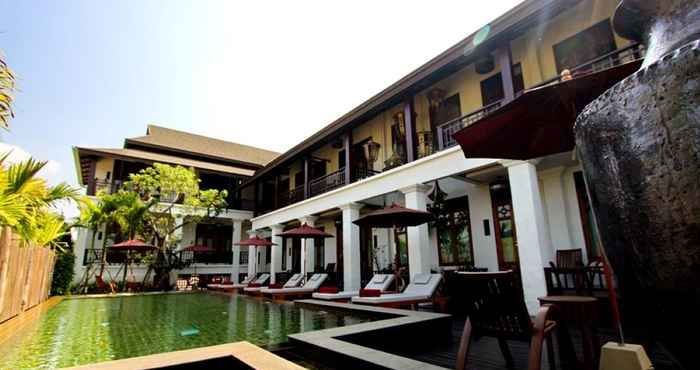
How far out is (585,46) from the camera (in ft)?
23.3

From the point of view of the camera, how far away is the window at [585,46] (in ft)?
22.3

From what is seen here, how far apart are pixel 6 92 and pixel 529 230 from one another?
779cm

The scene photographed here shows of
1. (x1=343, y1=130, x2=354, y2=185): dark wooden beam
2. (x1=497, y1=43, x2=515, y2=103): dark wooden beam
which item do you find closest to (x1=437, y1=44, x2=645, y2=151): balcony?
(x1=497, y1=43, x2=515, y2=103): dark wooden beam

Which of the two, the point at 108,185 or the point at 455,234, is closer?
the point at 455,234

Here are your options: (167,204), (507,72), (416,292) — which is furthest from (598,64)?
(167,204)

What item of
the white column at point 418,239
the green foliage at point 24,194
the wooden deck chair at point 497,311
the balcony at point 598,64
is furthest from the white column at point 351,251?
the wooden deck chair at point 497,311

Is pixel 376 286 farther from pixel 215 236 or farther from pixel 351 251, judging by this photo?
pixel 215 236

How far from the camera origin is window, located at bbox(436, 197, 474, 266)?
9.83m

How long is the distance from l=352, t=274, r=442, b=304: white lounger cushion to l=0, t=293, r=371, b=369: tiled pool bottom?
2.04ft

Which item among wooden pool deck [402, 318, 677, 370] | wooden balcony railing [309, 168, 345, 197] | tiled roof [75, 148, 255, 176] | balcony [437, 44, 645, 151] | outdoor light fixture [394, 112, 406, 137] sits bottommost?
wooden pool deck [402, 318, 677, 370]

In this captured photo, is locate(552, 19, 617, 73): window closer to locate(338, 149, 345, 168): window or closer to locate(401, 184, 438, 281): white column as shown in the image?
locate(401, 184, 438, 281): white column

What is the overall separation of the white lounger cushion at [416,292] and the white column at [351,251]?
3.29 meters

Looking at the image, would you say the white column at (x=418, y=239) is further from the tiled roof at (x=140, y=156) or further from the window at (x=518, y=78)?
the tiled roof at (x=140, y=156)

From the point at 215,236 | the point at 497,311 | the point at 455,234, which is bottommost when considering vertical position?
the point at 497,311
